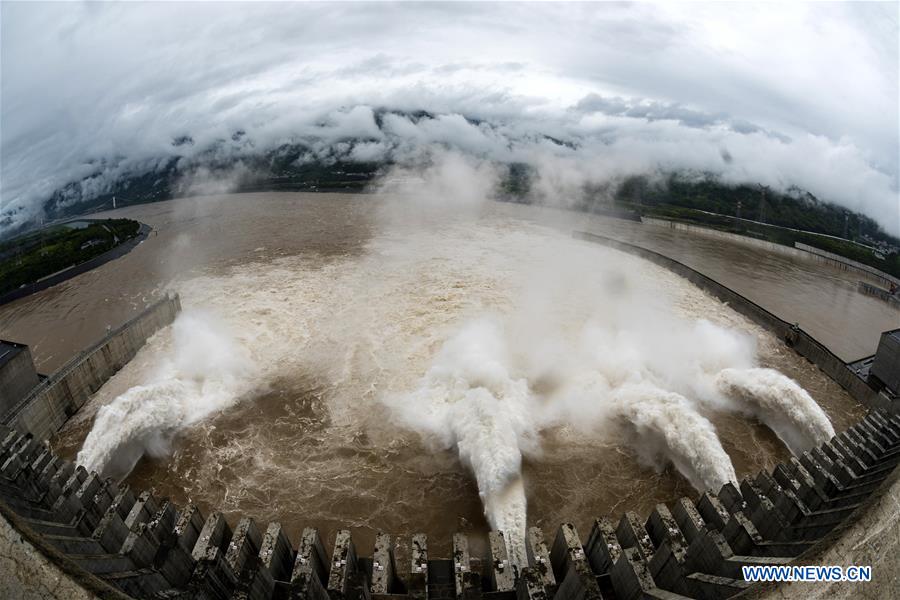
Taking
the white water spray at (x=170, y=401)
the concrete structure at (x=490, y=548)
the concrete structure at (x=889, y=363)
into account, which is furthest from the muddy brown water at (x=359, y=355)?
the concrete structure at (x=490, y=548)

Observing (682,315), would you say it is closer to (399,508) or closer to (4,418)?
(399,508)

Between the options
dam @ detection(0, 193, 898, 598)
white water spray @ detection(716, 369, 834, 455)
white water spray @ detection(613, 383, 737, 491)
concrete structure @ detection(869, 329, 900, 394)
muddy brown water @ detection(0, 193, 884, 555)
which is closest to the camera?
dam @ detection(0, 193, 898, 598)

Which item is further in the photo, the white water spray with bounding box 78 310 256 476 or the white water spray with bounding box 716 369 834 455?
the white water spray with bounding box 716 369 834 455

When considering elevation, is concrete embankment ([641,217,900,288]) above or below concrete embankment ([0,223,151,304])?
above

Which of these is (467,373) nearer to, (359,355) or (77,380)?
(359,355)

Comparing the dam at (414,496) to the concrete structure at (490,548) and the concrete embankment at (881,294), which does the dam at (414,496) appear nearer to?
the concrete structure at (490,548)

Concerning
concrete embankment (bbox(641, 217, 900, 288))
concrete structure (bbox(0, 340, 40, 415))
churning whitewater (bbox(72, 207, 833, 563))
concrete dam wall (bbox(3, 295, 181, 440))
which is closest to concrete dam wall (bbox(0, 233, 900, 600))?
churning whitewater (bbox(72, 207, 833, 563))

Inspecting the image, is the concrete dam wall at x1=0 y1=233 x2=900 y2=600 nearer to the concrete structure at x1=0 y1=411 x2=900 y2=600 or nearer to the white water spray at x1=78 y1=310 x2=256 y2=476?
the concrete structure at x1=0 y1=411 x2=900 y2=600
